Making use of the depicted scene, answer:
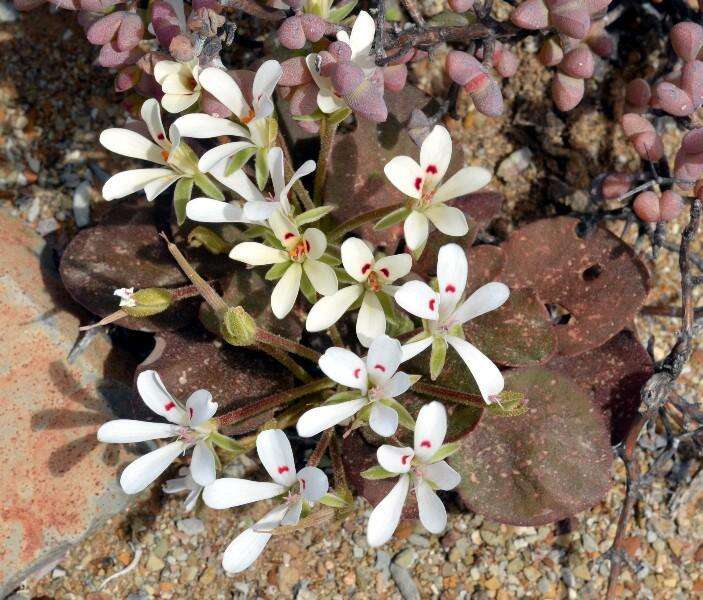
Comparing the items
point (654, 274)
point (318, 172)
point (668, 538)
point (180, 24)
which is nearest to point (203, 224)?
point (318, 172)

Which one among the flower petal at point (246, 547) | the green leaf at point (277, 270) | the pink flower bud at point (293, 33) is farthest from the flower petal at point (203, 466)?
the pink flower bud at point (293, 33)

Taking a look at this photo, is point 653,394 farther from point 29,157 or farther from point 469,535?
point 29,157

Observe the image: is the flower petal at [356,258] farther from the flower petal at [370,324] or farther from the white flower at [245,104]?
the white flower at [245,104]

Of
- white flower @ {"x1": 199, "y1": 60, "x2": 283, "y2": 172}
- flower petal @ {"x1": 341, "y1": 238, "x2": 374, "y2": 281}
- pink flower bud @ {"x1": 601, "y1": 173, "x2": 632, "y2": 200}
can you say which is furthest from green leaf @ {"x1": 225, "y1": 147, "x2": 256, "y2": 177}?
pink flower bud @ {"x1": 601, "y1": 173, "x2": 632, "y2": 200}

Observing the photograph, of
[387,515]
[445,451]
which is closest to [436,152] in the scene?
[445,451]

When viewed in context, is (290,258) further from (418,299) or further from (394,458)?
(394,458)
